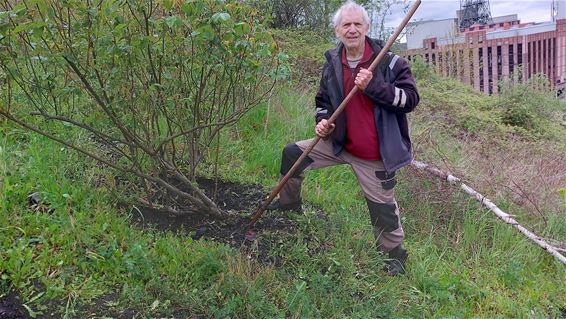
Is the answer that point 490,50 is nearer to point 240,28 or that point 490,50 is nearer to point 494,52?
point 494,52

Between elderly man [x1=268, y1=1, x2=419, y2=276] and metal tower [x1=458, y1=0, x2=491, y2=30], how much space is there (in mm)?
16326

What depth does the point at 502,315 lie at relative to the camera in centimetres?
325

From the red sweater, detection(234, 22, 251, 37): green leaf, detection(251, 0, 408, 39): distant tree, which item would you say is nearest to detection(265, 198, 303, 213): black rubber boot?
the red sweater

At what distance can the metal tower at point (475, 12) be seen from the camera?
18.8m

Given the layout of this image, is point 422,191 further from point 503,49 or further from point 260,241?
point 503,49

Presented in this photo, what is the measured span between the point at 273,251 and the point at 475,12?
65.8ft

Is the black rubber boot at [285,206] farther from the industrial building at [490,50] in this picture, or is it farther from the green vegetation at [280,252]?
the industrial building at [490,50]

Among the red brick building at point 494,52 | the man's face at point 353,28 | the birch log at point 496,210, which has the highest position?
the man's face at point 353,28

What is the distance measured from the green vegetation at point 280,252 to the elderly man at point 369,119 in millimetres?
345

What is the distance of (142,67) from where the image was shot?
9.19 ft

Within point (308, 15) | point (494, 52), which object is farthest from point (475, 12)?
point (308, 15)

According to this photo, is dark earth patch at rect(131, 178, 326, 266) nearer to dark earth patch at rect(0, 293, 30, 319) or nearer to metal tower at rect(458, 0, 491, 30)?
dark earth patch at rect(0, 293, 30, 319)

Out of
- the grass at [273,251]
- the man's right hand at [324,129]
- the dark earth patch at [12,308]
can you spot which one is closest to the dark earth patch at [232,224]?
the grass at [273,251]

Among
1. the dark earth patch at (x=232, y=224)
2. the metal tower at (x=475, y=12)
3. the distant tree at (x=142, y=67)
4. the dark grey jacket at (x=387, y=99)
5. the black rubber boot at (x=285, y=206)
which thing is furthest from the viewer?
the metal tower at (x=475, y=12)
